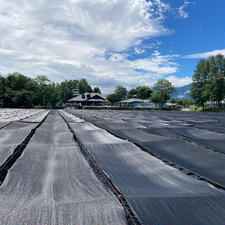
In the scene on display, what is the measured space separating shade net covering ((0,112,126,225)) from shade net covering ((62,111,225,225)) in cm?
27

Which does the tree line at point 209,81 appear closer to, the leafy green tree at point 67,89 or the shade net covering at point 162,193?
the shade net covering at point 162,193

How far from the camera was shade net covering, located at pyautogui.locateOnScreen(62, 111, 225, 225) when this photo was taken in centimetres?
165

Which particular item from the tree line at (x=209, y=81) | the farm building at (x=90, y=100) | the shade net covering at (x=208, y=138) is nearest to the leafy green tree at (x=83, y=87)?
the farm building at (x=90, y=100)

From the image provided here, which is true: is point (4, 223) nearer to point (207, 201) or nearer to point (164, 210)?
point (164, 210)

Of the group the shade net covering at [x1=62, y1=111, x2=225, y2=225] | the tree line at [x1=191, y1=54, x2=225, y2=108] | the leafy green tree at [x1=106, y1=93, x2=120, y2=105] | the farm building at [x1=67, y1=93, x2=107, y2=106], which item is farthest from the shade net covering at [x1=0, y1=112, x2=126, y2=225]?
the leafy green tree at [x1=106, y1=93, x2=120, y2=105]

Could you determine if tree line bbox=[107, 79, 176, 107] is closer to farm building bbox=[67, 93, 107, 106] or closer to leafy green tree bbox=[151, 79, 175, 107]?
leafy green tree bbox=[151, 79, 175, 107]

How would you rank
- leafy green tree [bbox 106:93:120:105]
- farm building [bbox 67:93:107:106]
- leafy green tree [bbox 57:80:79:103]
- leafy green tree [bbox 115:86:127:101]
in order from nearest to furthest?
farm building [bbox 67:93:107:106] → leafy green tree [bbox 106:93:120:105] → leafy green tree [bbox 115:86:127:101] → leafy green tree [bbox 57:80:79:103]

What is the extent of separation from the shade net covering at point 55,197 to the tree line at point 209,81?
120 ft

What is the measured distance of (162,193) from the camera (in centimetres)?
204

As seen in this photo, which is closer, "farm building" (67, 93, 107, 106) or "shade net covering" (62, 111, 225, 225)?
"shade net covering" (62, 111, 225, 225)

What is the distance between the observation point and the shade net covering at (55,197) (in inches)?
60.4

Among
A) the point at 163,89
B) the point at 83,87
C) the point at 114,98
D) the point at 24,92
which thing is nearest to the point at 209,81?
the point at 163,89

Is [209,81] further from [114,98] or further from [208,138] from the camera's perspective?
[208,138]

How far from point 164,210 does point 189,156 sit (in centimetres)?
222
